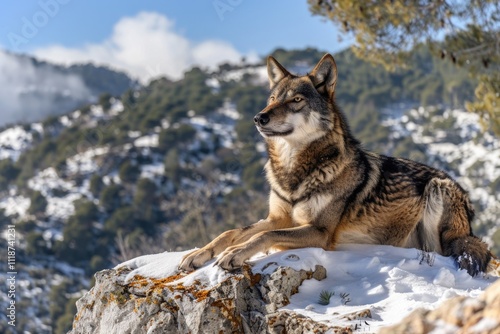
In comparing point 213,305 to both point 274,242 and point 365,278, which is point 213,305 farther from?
point 365,278

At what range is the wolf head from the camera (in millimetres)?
6594

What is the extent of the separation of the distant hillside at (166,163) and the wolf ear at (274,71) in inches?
1489

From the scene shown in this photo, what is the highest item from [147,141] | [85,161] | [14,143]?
[14,143]

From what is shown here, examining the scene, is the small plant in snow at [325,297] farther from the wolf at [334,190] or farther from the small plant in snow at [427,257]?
the small plant in snow at [427,257]

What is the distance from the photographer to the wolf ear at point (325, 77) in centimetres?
693

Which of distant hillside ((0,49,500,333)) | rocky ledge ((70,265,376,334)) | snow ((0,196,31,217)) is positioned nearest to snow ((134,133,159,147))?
distant hillside ((0,49,500,333))

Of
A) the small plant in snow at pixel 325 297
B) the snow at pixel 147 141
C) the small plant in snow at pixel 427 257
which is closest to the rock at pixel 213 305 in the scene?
the small plant in snow at pixel 325 297

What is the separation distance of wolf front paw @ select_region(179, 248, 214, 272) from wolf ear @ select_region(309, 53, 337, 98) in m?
2.26

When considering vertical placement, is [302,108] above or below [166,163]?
below

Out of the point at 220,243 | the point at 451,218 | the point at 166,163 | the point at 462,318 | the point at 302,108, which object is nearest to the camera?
the point at 462,318

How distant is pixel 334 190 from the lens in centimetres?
654

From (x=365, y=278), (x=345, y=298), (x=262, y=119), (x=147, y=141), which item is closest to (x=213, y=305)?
(x=345, y=298)

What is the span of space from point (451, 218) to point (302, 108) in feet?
6.77

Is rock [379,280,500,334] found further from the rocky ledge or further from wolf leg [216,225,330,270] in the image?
wolf leg [216,225,330,270]
